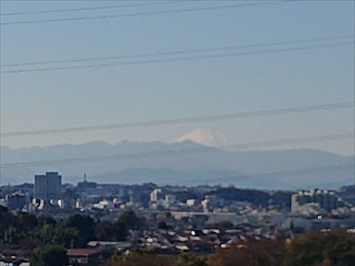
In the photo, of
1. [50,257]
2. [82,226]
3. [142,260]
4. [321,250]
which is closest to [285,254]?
[321,250]

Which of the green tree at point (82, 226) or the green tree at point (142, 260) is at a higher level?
the green tree at point (82, 226)

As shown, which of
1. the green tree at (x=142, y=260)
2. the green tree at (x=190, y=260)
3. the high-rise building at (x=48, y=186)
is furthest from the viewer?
the high-rise building at (x=48, y=186)

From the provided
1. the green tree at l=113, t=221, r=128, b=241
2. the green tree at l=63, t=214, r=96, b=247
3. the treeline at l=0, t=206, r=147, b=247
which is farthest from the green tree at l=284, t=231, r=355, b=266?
the green tree at l=113, t=221, r=128, b=241

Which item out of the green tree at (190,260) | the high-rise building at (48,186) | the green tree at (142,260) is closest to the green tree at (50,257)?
the green tree at (142,260)

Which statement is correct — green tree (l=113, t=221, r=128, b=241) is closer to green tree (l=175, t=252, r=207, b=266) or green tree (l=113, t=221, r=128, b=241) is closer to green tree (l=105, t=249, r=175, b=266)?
green tree (l=175, t=252, r=207, b=266)

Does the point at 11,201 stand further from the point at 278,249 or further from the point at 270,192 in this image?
the point at 278,249

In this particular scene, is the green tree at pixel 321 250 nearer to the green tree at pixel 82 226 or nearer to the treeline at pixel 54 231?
the treeline at pixel 54 231

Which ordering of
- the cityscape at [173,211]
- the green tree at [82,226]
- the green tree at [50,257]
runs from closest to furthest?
1. the green tree at [50,257]
2. the cityscape at [173,211]
3. the green tree at [82,226]
